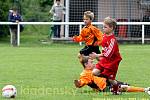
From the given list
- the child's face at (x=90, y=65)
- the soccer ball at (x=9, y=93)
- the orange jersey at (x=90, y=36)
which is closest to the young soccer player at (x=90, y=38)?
the orange jersey at (x=90, y=36)

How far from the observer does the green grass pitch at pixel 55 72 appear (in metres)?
10.3

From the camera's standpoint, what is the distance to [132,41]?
26438 mm

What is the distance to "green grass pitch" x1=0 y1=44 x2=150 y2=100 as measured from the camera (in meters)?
10.3

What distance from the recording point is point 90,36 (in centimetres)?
1274

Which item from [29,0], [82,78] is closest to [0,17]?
[29,0]

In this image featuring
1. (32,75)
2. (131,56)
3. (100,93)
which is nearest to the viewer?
(100,93)

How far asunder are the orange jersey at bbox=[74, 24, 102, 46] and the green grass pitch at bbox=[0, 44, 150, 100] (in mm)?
957

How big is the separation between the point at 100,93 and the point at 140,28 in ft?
53.9

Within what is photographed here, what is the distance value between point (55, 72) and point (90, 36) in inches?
84.8

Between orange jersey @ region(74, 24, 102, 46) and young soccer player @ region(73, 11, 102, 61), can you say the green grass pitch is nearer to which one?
young soccer player @ region(73, 11, 102, 61)

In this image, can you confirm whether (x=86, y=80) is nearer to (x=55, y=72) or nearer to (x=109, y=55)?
(x=109, y=55)

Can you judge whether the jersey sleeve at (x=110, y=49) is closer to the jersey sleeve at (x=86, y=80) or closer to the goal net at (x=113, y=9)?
the jersey sleeve at (x=86, y=80)

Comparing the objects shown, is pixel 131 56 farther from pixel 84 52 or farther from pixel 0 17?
pixel 0 17

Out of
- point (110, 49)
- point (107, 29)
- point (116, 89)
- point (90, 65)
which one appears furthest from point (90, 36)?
point (116, 89)
